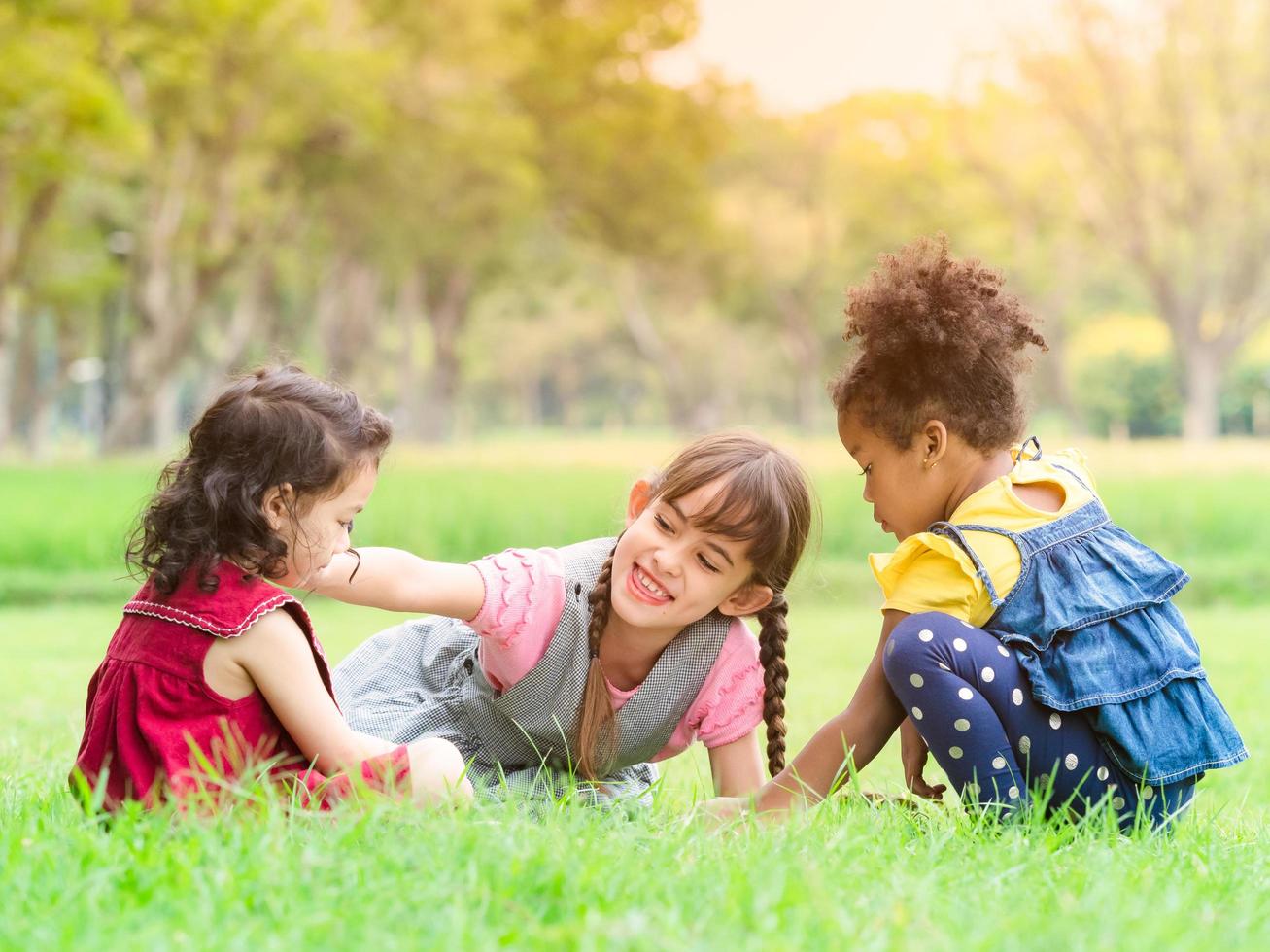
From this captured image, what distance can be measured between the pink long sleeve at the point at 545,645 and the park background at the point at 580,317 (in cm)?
20

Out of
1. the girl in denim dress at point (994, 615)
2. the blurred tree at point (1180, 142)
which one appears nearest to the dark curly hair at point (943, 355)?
the girl in denim dress at point (994, 615)

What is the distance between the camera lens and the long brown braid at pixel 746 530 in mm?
2861

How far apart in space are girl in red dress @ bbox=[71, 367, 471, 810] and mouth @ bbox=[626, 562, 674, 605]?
0.61 metres

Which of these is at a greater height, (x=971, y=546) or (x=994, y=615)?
(x=971, y=546)

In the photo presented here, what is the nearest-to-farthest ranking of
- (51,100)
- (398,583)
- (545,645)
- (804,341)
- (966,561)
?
(966,561)
(398,583)
(545,645)
(51,100)
(804,341)

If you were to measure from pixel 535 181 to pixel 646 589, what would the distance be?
19517 millimetres

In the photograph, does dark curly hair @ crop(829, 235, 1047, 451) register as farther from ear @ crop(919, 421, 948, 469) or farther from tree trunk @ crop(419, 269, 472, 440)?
tree trunk @ crop(419, 269, 472, 440)

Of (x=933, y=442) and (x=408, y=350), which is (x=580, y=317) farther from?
(x=933, y=442)

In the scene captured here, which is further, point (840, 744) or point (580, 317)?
point (580, 317)

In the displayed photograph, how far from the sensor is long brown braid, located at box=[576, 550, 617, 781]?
297 centimetres

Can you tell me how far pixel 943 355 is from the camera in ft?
9.46

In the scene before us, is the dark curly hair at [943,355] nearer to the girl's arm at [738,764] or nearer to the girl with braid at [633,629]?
the girl with braid at [633,629]

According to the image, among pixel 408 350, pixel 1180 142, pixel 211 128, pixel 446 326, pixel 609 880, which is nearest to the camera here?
pixel 609 880

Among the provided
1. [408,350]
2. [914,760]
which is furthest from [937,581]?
[408,350]
